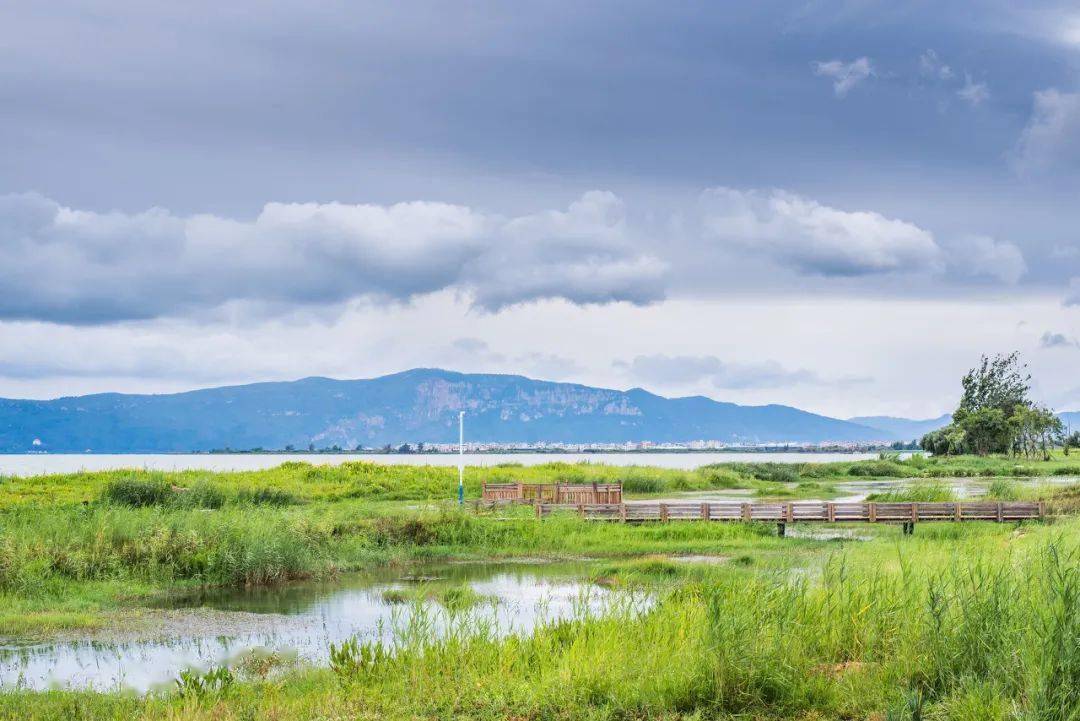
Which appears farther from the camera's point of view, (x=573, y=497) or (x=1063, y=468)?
(x=1063, y=468)

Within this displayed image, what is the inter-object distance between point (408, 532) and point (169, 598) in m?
10.8

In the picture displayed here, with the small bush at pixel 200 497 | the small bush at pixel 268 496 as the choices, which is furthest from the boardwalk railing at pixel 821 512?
the small bush at pixel 268 496

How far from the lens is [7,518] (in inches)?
1232

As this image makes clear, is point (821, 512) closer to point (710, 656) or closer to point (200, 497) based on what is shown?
point (200, 497)

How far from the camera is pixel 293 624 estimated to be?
66.5 ft

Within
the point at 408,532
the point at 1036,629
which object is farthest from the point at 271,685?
the point at 408,532

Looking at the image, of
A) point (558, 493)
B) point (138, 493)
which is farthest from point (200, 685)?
point (558, 493)

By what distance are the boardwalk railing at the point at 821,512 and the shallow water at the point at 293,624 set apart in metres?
10.0

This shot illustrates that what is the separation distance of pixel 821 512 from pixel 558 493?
12488 mm

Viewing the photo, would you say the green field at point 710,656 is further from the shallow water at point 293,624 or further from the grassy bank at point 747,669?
the shallow water at point 293,624

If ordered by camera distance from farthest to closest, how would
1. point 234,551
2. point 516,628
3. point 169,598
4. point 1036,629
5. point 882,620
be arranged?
point 234,551, point 169,598, point 516,628, point 882,620, point 1036,629

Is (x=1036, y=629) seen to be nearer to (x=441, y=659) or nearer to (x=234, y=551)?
(x=441, y=659)

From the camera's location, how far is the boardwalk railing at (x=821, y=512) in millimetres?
36594

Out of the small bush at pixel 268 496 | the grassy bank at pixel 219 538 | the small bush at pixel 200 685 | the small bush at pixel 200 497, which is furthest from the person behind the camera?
the small bush at pixel 268 496
